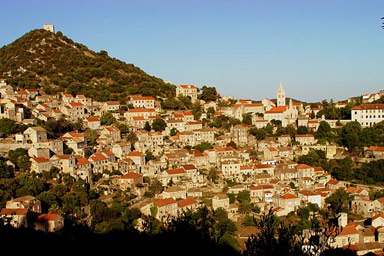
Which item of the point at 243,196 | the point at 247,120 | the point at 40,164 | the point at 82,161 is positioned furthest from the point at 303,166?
the point at 40,164

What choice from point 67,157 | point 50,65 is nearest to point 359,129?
point 67,157

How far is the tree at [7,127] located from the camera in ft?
110

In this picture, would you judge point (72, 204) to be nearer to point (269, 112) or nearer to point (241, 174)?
point (241, 174)

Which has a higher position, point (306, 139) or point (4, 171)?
point (306, 139)

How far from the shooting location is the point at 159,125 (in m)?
A: 41.1

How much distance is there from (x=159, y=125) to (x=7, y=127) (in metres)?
14.3

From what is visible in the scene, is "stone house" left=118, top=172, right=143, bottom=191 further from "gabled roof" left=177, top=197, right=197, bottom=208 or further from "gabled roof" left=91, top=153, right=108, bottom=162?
"gabled roof" left=177, top=197, right=197, bottom=208

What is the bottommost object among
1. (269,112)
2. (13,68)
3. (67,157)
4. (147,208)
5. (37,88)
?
(147,208)

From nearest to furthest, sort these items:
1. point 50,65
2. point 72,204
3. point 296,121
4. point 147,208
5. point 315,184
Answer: point 72,204, point 147,208, point 315,184, point 296,121, point 50,65

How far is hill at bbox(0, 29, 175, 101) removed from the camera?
51344 millimetres

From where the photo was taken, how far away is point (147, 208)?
27.5 m

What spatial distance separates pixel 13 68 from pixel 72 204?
38602 millimetres

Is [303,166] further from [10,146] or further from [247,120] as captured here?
[10,146]

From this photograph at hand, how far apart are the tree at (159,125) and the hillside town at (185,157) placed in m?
0.11
